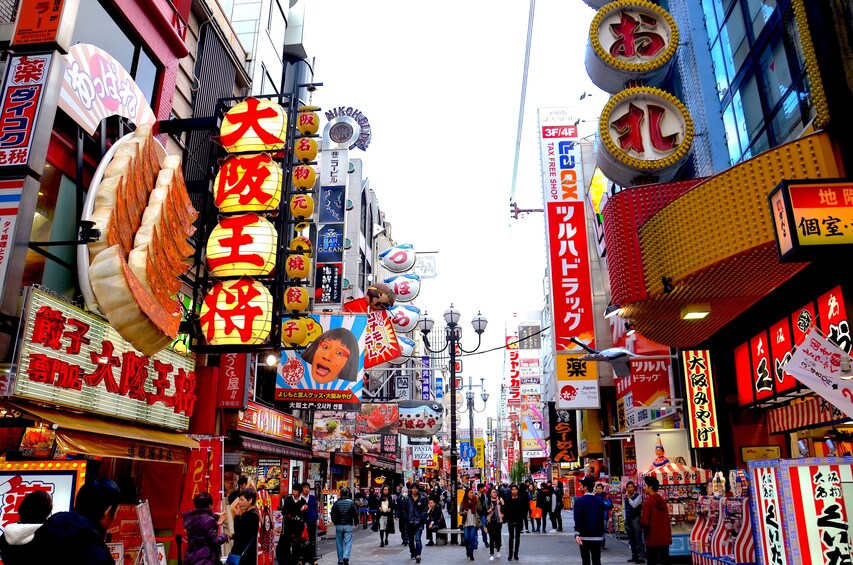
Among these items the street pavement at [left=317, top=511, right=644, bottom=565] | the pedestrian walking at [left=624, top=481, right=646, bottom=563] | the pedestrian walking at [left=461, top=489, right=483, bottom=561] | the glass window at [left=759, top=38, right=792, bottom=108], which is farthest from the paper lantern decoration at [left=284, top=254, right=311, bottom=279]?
the glass window at [left=759, top=38, right=792, bottom=108]

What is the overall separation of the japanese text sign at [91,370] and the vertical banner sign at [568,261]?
13.9 metres

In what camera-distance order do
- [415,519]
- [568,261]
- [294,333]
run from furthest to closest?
[568,261] < [294,333] < [415,519]

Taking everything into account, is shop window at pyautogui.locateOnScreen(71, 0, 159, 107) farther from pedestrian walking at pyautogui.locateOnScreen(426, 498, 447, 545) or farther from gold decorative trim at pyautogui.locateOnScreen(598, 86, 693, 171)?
pedestrian walking at pyautogui.locateOnScreen(426, 498, 447, 545)

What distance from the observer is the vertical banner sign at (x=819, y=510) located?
622cm

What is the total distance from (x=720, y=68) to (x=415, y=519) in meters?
13.9

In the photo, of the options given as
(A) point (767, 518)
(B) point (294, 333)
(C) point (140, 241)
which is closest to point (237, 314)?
(C) point (140, 241)

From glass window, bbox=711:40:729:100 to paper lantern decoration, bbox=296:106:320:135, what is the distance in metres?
10.7

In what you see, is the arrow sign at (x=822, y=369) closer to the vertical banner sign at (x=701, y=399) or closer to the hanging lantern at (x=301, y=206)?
the vertical banner sign at (x=701, y=399)

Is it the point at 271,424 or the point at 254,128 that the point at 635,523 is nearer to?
the point at 271,424

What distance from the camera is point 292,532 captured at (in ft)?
40.8

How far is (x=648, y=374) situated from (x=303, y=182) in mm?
11418

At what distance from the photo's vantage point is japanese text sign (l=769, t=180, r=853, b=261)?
710 cm

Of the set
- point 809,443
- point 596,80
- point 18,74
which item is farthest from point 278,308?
point 809,443

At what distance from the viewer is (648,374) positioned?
17.7 metres
